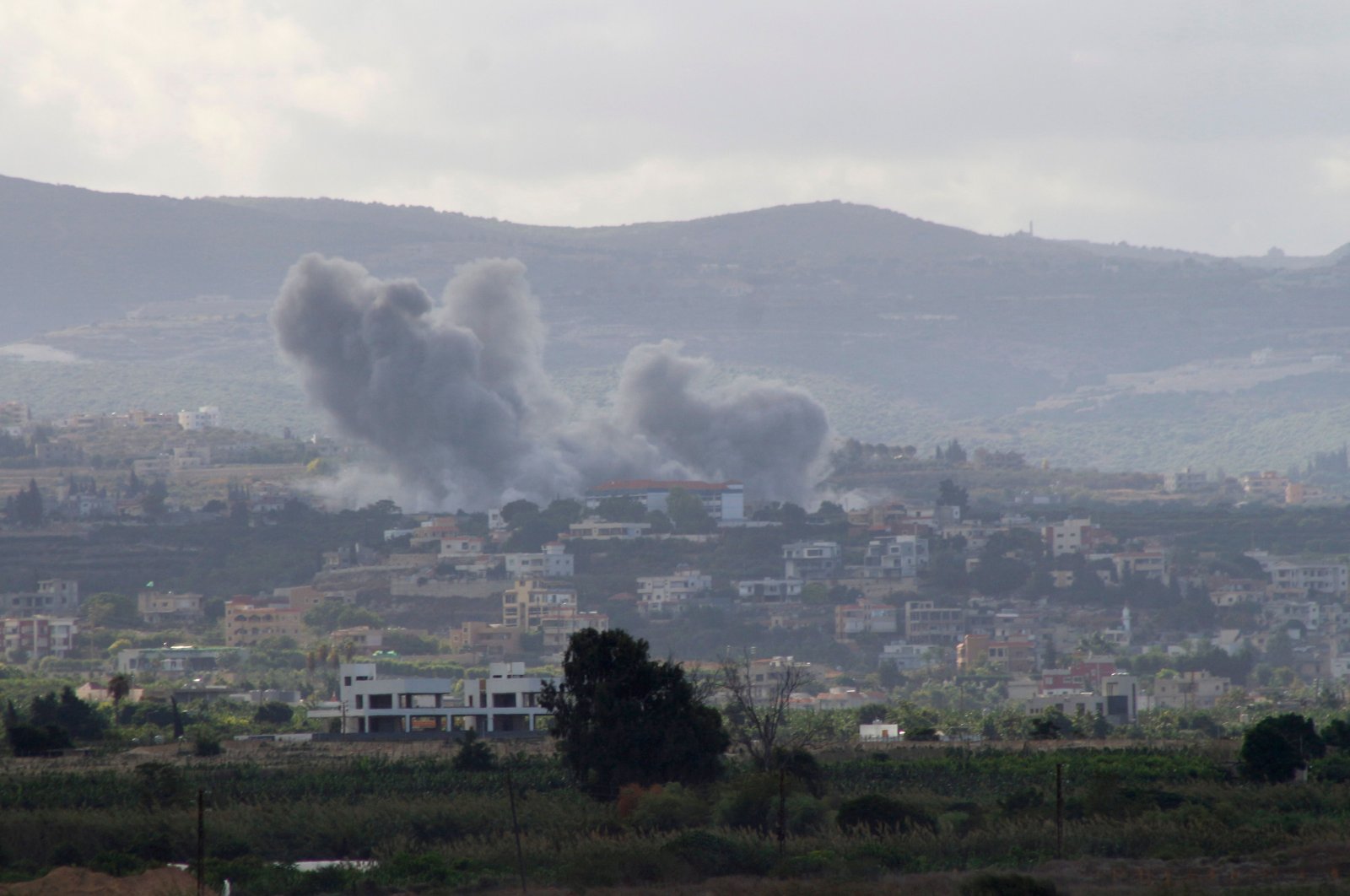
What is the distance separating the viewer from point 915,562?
149625mm

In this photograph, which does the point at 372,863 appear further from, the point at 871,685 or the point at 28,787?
the point at 871,685

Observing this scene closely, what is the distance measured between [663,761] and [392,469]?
120573mm

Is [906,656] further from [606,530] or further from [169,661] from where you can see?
[169,661]

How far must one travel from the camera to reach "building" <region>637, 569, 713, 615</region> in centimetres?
13950

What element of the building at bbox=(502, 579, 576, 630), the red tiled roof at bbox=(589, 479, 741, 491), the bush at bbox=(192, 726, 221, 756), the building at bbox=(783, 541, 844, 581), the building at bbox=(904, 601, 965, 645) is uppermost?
the red tiled roof at bbox=(589, 479, 741, 491)

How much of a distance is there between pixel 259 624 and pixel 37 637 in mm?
10972

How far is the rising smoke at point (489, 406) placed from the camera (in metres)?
153

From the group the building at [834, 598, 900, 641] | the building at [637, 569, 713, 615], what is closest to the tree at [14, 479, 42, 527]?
the building at [637, 569, 713, 615]

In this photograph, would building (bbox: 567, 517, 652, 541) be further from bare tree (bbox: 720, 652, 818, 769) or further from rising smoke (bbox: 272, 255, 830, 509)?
bare tree (bbox: 720, 652, 818, 769)

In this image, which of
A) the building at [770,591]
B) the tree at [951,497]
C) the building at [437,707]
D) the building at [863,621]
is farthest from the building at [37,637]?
the tree at [951,497]

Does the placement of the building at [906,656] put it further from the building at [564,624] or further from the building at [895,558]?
the building at [895,558]

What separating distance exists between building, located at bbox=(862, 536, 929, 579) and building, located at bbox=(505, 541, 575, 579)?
1713 centimetres

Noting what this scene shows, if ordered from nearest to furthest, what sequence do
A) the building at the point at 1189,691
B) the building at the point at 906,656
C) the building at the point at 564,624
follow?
the building at the point at 1189,691
the building at the point at 564,624
the building at the point at 906,656

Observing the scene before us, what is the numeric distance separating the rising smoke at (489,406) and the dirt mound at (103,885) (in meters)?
116
